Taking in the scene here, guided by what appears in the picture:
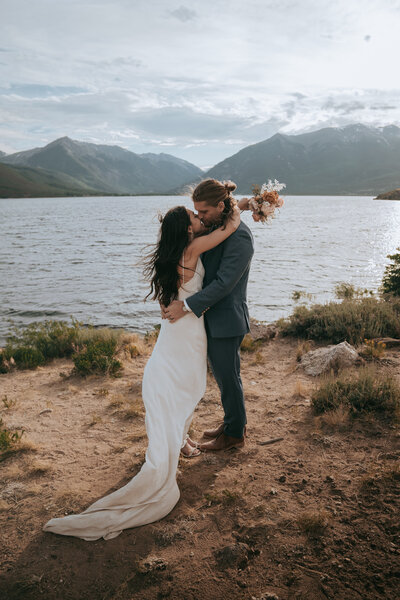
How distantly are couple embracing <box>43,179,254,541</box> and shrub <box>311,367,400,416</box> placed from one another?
1749mm

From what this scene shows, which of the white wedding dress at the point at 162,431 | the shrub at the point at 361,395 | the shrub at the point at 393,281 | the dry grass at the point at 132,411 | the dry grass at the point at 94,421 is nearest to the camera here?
the white wedding dress at the point at 162,431

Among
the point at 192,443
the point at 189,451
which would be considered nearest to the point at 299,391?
the point at 192,443

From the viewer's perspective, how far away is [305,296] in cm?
1741

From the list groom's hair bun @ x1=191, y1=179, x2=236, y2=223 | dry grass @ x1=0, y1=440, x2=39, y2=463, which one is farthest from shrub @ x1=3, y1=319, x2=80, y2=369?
groom's hair bun @ x1=191, y1=179, x2=236, y2=223

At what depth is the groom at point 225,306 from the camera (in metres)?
4.16

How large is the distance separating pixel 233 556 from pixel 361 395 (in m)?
2.96

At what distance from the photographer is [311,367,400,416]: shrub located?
5387 millimetres

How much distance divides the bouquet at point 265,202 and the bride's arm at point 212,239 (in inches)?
24.7

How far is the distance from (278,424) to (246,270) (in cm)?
241

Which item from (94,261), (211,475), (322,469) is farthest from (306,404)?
(94,261)

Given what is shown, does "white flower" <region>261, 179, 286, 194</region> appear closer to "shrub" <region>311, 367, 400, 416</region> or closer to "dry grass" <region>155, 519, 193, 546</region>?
"shrub" <region>311, 367, 400, 416</region>

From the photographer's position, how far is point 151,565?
328 cm

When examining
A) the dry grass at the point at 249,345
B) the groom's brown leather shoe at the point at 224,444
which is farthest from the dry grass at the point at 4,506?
the dry grass at the point at 249,345

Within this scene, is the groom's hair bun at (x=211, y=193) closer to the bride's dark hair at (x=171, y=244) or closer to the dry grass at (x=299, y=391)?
the bride's dark hair at (x=171, y=244)
